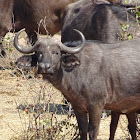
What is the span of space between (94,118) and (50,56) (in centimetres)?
96

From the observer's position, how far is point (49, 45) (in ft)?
17.9

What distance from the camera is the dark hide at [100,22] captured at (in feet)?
24.8

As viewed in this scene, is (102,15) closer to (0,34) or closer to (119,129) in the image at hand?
(119,129)

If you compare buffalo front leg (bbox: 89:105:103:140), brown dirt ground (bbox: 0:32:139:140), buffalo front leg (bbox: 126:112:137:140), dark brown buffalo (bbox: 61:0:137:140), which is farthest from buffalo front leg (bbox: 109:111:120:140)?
dark brown buffalo (bbox: 61:0:137:140)

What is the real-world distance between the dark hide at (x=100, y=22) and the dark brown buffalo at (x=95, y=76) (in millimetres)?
1238

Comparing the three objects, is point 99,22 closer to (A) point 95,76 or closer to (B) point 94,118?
(A) point 95,76

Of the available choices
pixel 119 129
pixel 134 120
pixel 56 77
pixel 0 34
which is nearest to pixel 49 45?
pixel 56 77

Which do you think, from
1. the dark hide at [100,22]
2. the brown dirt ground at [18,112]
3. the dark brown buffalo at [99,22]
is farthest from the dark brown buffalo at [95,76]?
the dark brown buffalo at [99,22]

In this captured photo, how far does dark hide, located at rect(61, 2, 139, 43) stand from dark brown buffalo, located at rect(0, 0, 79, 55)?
222 centimetres

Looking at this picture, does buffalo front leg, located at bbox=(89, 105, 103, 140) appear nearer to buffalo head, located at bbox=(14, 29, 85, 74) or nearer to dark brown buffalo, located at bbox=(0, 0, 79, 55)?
buffalo head, located at bbox=(14, 29, 85, 74)

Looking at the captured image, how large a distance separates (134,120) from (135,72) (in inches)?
31.4

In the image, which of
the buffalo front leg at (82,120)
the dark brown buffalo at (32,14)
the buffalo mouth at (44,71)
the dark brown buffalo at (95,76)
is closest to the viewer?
the buffalo mouth at (44,71)

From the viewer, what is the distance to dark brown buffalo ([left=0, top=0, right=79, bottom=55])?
1125 cm

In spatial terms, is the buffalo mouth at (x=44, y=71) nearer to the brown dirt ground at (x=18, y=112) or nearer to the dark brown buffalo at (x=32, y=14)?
the brown dirt ground at (x=18, y=112)
